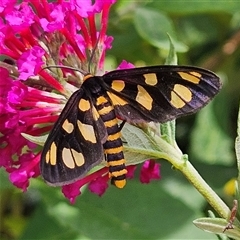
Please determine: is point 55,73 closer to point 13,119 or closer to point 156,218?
point 13,119

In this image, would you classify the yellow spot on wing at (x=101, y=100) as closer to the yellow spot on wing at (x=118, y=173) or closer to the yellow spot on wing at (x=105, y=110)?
the yellow spot on wing at (x=105, y=110)

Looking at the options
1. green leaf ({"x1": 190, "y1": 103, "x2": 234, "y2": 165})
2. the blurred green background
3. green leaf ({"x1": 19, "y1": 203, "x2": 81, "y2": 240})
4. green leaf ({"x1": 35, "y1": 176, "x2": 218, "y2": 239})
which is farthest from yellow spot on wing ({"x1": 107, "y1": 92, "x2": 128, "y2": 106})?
green leaf ({"x1": 190, "y1": 103, "x2": 234, "y2": 165})

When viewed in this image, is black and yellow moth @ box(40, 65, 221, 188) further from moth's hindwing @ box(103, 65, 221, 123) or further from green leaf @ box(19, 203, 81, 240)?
green leaf @ box(19, 203, 81, 240)

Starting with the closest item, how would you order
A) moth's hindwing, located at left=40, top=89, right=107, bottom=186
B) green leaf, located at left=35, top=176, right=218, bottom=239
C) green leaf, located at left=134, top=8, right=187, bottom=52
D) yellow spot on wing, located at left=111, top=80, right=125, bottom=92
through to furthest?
1. moth's hindwing, located at left=40, top=89, right=107, bottom=186
2. yellow spot on wing, located at left=111, top=80, right=125, bottom=92
3. green leaf, located at left=35, top=176, right=218, bottom=239
4. green leaf, located at left=134, top=8, right=187, bottom=52

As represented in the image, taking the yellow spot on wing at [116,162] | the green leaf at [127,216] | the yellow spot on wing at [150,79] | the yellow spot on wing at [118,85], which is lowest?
the green leaf at [127,216]

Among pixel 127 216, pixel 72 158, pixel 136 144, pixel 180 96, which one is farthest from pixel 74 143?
pixel 127 216

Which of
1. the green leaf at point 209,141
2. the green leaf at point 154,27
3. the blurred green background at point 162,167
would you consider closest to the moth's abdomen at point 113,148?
the blurred green background at point 162,167

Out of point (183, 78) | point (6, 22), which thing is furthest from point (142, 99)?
point (6, 22)

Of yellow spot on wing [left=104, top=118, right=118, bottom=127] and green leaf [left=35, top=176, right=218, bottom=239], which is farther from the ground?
yellow spot on wing [left=104, top=118, right=118, bottom=127]
